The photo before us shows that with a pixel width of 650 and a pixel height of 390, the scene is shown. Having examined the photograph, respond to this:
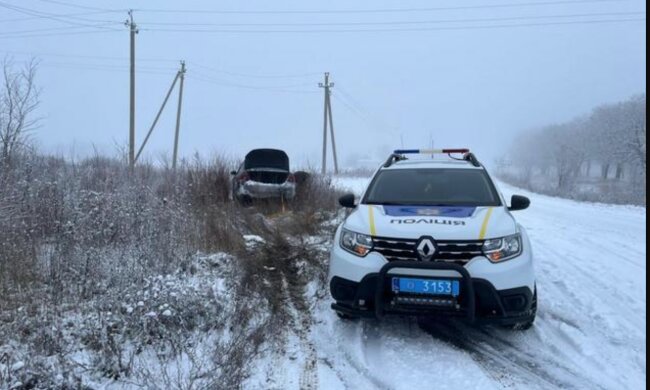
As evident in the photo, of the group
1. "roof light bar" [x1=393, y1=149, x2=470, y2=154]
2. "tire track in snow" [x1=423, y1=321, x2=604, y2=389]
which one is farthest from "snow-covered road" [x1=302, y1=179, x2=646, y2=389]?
"roof light bar" [x1=393, y1=149, x2=470, y2=154]

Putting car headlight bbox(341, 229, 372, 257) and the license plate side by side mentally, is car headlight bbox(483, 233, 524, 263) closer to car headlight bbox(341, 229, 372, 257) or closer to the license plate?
the license plate

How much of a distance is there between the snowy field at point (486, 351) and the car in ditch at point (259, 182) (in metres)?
6.87

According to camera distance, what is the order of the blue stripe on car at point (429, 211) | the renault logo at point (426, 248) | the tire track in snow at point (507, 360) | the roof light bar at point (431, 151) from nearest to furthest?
1. the tire track in snow at point (507, 360)
2. the renault logo at point (426, 248)
3. the blue stripe on car at point (429, 211)
4. the roof light bar at point (431, 151)

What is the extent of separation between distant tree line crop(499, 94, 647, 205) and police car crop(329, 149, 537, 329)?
2607cm

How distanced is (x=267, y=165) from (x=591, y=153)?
80529 mm

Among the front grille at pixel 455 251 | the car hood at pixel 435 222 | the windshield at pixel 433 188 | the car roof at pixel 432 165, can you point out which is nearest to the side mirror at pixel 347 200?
the windshield at pixel 433 188

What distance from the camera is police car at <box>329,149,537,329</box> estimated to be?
3.62 meters

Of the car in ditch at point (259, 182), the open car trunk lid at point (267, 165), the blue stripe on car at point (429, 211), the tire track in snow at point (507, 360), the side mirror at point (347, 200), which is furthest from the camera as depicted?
the open car trunk lid at point (267, 165)

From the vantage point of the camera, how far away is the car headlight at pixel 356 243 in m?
3.96

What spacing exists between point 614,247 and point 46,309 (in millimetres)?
8857

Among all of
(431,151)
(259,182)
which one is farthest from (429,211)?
(259,182)

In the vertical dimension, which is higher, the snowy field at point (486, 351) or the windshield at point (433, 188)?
the windshield at point (433, 188)

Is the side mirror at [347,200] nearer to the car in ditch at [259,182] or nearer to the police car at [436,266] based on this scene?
the police car at [436,266]

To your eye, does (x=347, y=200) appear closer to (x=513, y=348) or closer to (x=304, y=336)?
(x=304, y=336)
